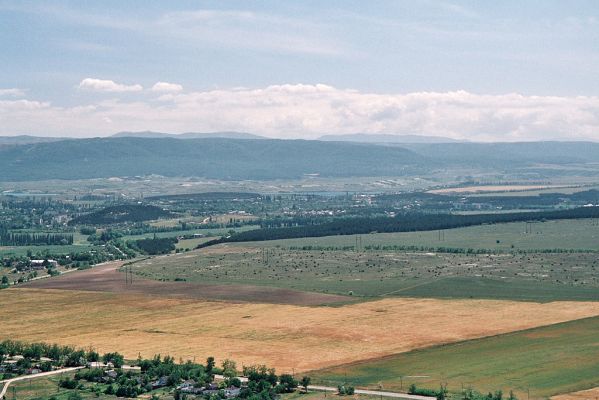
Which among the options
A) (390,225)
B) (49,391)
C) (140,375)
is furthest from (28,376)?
(390,225)

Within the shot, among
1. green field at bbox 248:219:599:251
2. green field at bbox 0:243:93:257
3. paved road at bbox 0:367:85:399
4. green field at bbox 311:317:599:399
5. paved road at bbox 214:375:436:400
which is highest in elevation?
green field at bbox 248:219:599:251

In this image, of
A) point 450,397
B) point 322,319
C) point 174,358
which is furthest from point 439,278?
point 450,397

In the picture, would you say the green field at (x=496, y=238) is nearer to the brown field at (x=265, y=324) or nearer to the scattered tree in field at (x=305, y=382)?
the brown field at (x=265, y=324)

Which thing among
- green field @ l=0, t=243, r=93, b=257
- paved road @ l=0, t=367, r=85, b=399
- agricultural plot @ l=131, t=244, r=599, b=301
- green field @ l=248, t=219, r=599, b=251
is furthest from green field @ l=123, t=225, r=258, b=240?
paved road @ l=0, t=367, r=85, b=399

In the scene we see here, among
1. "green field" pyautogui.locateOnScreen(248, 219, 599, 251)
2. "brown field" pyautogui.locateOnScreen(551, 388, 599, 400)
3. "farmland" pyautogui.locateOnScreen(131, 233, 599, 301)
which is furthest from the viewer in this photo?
"green field" pyautogui.locateOnScreen(248, 219, 599, 251)

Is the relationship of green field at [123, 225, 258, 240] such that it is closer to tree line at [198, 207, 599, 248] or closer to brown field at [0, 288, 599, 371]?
tree line at [198, 207, 599, 248]

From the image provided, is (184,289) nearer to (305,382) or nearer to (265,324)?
(265,324)
